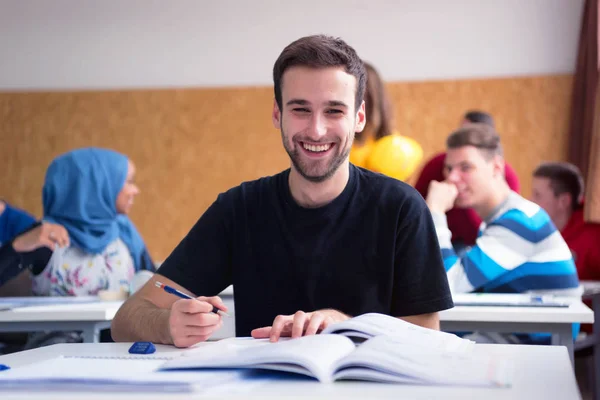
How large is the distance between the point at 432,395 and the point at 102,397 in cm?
37

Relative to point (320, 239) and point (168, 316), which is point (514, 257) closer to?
point (320, 239)

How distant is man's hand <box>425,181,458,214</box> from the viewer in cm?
305

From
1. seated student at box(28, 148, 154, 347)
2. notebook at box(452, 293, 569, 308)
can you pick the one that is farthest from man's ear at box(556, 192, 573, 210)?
seated student at box(28, 148, 154, 347)

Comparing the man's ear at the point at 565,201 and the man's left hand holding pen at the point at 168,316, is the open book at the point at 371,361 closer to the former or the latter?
the man's left hand holding pen at the point at 168,316

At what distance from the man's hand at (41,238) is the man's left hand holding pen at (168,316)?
1.46 meters

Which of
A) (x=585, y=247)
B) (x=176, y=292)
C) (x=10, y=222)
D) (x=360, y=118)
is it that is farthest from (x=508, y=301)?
(x=10, y=222)

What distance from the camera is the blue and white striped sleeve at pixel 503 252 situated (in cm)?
276

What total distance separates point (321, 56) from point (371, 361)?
805 millimetres

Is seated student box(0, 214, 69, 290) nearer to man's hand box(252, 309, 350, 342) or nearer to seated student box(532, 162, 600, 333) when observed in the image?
man's hand box(252, 309, 350, 342)

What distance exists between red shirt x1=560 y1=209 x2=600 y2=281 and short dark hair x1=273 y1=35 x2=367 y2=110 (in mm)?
2590

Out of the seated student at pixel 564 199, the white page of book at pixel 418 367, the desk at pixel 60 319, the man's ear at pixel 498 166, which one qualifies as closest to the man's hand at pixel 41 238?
the desk at pixel 60 319

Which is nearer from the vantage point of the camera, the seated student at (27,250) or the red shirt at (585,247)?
the seated student at (27,250)

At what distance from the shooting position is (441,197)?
121 inches

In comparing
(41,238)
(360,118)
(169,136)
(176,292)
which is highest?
(169,136)
